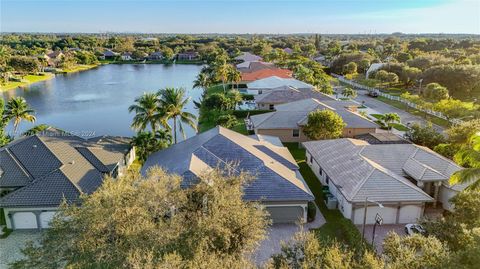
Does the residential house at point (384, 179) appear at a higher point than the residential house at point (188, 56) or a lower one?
lower

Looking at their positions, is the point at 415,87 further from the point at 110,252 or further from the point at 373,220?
the point at 110,252

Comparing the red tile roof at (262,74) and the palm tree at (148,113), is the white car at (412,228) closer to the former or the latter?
the palm tree at (148,113)

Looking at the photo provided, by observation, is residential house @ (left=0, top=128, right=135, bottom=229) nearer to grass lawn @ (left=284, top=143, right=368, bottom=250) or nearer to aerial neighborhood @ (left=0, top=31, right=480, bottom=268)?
aerial neighborhood @ (left=0, top=31, right=480, bottom=268)

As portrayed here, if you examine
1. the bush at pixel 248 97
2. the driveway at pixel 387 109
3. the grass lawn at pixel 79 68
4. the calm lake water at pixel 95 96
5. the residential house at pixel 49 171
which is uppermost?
the residential house at pixel 49 171

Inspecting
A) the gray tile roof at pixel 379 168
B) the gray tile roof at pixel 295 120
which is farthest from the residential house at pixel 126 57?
the gray tile roof at pixel 379 168

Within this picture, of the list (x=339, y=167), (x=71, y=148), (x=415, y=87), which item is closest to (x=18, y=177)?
(x=71, y=148)

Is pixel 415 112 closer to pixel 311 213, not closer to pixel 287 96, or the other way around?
pixel 287 96
